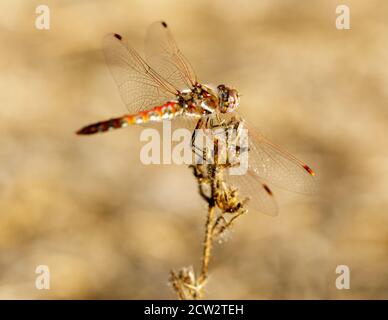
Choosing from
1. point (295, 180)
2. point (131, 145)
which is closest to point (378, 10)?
point (131, 145)

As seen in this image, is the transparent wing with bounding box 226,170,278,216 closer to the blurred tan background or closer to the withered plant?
the withered plant

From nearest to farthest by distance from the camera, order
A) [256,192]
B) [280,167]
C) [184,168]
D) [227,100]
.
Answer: [256,192], [280,167], [227,100], [184,168]

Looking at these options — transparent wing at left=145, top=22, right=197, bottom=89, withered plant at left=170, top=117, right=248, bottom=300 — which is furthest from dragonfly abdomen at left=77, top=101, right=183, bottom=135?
withered plant at left=170, top=117, right=248, bottom=300

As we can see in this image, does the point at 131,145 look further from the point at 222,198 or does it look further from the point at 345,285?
the point at 222,198

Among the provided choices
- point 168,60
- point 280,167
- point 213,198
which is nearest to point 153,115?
point 168,60

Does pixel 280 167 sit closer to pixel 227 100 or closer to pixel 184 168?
pixel 227 100

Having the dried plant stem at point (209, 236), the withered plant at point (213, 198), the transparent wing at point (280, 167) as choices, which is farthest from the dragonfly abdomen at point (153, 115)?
the dried plant stem at point (209, 236)
